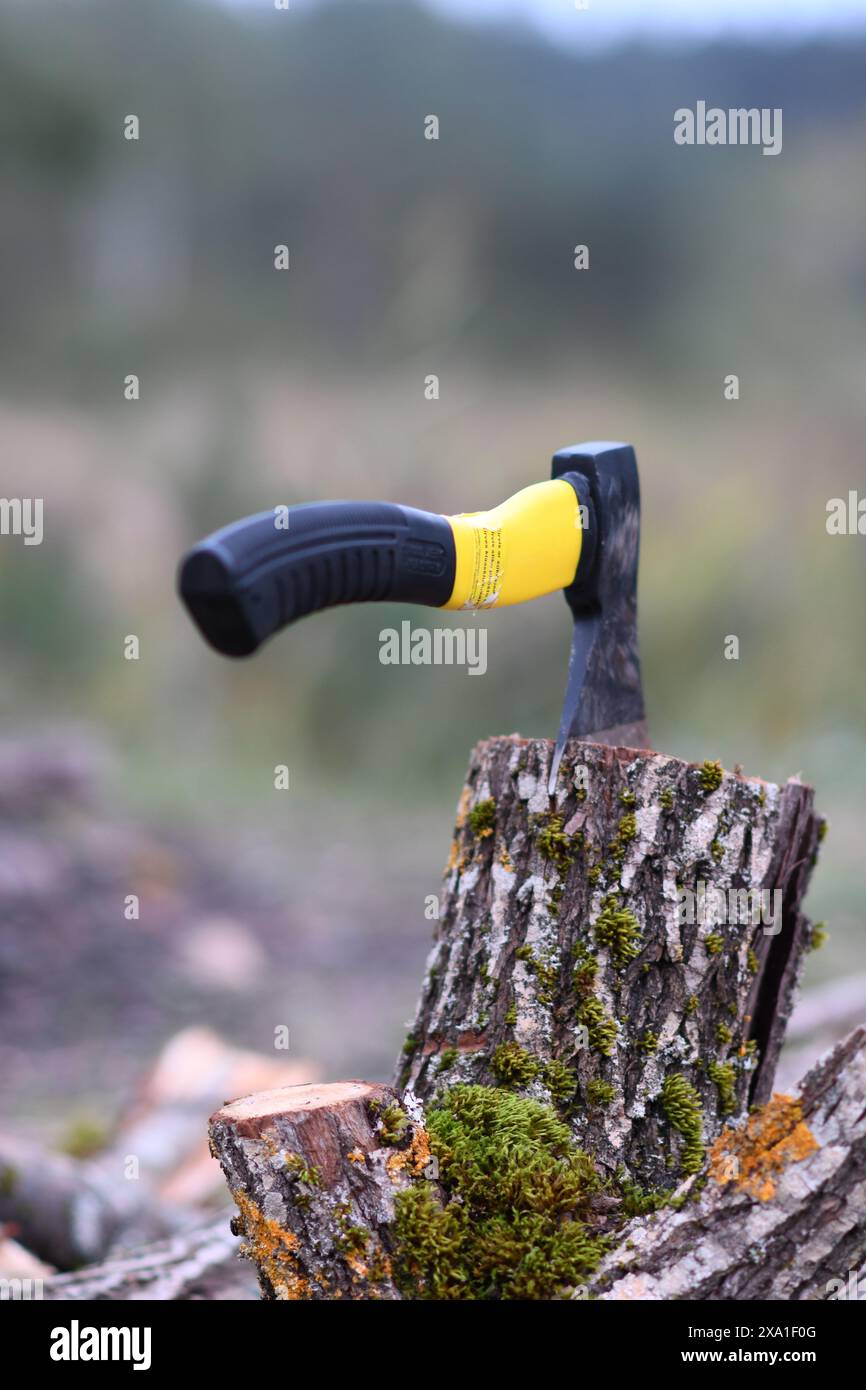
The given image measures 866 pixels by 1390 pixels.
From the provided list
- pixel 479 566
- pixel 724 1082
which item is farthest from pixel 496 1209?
pixel 479 566

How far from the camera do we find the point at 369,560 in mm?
1484

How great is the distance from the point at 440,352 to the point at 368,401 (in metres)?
0.63

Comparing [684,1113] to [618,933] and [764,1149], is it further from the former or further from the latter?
[618,933]

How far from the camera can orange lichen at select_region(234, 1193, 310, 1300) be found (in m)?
1.52

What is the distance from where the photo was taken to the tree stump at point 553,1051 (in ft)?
5.04

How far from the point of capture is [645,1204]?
5.39 ft

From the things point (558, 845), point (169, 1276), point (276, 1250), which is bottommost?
point (169, 1276)

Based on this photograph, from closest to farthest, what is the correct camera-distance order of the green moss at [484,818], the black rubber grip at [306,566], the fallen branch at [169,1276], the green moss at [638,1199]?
the black rubber grip at [306,566]
the green moss at [638,1199]
the green moss at [484,818]
the fallen branch at [169,1276]

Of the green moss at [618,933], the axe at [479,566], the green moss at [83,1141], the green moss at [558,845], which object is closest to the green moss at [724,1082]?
the green moss at [618,933]

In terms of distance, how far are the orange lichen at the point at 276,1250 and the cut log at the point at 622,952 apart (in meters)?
0.33

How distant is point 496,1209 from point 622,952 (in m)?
0.43

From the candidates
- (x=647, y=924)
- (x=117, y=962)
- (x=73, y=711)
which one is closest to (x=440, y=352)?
(x=73, y=711)

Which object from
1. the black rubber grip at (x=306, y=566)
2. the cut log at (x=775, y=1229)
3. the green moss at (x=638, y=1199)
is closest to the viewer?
the black rubber grip at (x=306, y=566)

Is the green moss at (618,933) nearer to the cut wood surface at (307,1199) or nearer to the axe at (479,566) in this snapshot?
the axe at (479,566)
